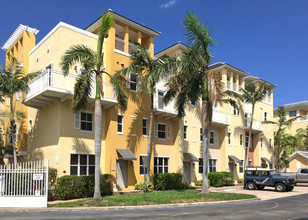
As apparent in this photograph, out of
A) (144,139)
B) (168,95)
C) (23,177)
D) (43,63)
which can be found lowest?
(23,177)

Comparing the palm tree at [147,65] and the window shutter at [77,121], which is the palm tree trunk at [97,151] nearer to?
the window shutter at [77,121]

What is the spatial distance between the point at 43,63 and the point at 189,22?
1080 centimetres

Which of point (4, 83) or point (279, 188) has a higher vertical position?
point (4, 83)

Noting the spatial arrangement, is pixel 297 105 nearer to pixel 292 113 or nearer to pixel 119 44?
pixel 292 113

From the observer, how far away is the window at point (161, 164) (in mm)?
25641

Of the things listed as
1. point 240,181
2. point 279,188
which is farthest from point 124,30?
point 240,181

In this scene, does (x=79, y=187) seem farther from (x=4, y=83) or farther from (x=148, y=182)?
(x=4, y=83)

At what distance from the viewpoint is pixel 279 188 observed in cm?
2466

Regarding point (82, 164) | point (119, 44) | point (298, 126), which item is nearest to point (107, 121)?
point (82, 164)

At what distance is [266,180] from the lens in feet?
82.7

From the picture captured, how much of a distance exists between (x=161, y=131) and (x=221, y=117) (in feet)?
27.2

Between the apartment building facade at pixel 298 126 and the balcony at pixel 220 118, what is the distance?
539 inches

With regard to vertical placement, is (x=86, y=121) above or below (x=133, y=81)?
below

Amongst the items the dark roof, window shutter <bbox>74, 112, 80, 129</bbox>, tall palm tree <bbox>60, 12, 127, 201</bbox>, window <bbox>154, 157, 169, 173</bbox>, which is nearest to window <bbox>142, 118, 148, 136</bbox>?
window <bbox>154, 157, 169, 173</bbox>
